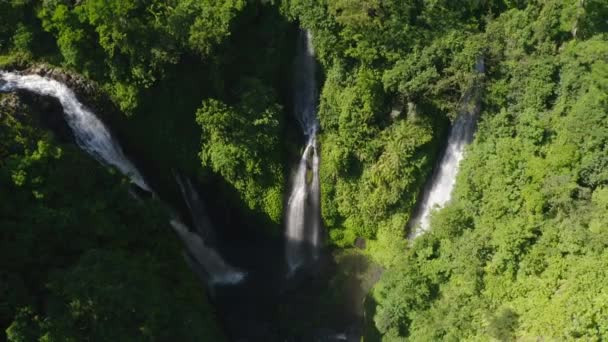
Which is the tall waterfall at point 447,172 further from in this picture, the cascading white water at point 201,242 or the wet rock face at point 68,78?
the wet rock face at point 68,78

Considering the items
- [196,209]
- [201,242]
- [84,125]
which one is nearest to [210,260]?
[201,242]

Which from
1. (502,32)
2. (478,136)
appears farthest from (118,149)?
(502,32)

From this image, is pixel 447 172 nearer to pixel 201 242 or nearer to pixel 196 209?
pixel 196 209

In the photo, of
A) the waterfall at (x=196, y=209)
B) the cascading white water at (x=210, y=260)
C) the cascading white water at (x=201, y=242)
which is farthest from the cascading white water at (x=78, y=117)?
the cascading white water at (x=210, y=260)

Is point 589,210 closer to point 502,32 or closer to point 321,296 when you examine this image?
point 502,32

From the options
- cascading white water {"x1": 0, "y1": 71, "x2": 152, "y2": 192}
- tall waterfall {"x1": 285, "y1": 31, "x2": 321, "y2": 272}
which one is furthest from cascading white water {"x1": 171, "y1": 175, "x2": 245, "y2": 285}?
cascading white water {"x1": 0, "y1": 71, "x2": 152, "y2": 192}
